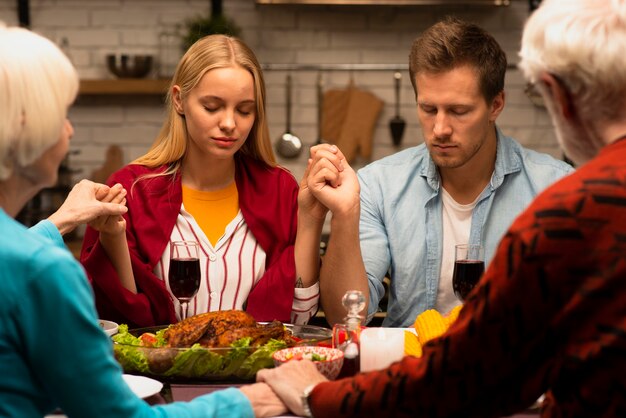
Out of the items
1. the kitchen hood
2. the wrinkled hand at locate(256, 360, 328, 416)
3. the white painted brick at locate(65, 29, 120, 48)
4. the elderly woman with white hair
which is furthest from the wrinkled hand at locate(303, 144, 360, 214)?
the white painted brick at locate(65, 29, 120, 48)

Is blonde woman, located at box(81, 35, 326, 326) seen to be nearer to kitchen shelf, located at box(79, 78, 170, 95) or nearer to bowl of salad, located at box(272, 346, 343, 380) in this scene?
bowl of salad, located at box(272, 346, 343, 380)

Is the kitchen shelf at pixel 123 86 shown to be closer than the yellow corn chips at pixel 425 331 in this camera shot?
No

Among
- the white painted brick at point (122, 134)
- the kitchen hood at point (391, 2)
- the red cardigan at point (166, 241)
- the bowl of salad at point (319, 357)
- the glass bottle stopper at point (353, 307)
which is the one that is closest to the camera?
the bowl of salad at point (319, 357)

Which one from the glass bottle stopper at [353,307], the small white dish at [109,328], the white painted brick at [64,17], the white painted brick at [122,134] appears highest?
the white painted brick at [64,17]

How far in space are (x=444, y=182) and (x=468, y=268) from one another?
2.40ft

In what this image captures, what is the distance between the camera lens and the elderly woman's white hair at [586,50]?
4.17ft

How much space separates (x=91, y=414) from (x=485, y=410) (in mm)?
582

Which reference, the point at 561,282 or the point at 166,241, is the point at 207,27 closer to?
the point at 166,241

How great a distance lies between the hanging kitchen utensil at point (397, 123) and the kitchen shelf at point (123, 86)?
4.03 feet

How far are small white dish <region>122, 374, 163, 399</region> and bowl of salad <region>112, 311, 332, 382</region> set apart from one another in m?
0.06

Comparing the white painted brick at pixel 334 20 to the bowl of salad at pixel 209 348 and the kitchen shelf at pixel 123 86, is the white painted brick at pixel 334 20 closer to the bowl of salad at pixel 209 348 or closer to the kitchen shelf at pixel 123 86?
the kitchen shelf at pixel 123 86

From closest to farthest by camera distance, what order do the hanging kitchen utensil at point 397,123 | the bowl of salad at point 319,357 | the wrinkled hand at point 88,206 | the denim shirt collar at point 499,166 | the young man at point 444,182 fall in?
1. the bowl of salad at point 319,357
2. the wrinkled hand at point 88,206
3. the young man at point 444,182
4. the denim shirt collar at point 499,166
5. the hanging kitchen utensil at point 397,123

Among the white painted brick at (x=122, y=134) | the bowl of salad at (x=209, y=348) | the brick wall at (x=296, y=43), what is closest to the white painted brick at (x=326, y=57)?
the brick wall at (x=296, y=43)

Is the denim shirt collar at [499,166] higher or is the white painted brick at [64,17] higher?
the white painted brick at [64,17]
